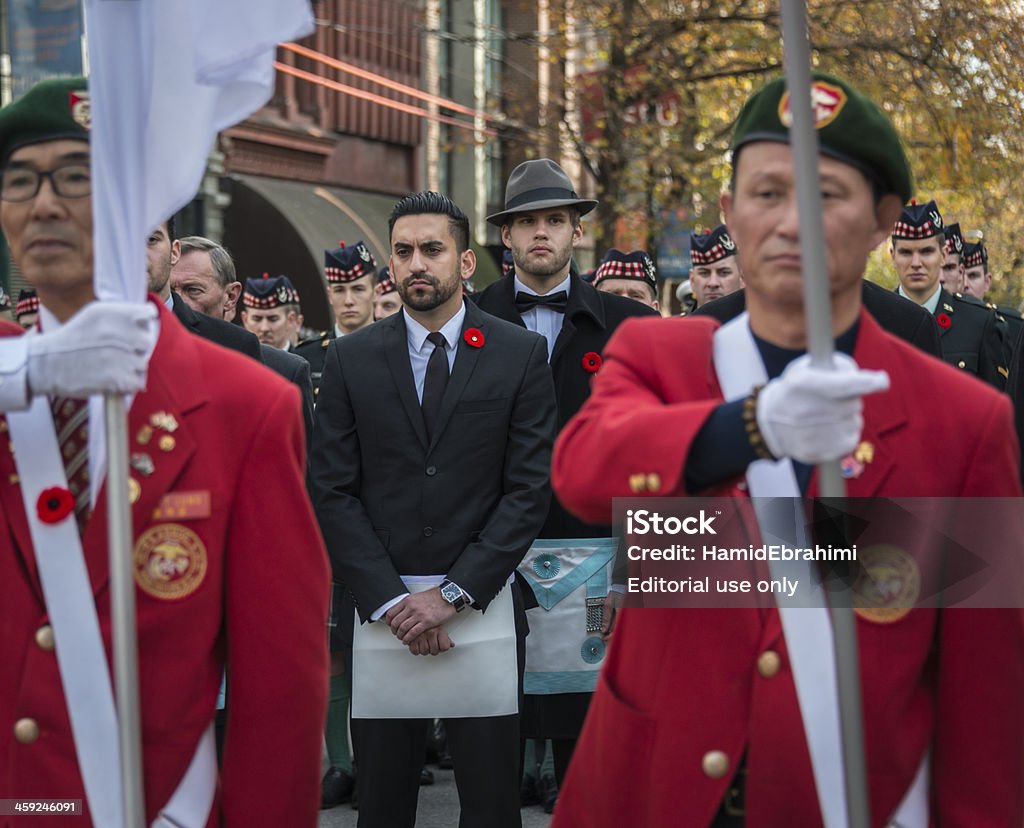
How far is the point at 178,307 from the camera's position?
550 cm

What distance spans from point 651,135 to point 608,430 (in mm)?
14869

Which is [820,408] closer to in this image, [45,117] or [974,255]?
[45,117]

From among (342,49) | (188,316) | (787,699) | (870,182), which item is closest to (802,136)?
(870,182)

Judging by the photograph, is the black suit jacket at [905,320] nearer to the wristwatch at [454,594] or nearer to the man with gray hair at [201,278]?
the wristwatch at [454,594]

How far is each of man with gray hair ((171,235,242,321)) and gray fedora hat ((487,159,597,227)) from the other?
1.23 meters

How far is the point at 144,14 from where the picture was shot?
279 cm

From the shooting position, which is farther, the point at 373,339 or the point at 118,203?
the point at 373,339

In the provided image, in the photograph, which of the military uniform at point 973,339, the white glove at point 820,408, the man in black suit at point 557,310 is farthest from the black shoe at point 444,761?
the white glove at point 820,408

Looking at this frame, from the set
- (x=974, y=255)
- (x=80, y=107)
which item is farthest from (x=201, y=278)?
(x=974, y=255)

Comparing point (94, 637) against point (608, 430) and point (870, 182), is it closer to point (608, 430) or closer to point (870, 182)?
point (608, 430)

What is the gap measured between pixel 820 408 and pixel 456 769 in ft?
10.3

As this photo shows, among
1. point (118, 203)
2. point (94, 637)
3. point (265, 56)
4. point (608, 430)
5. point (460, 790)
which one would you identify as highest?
point (265, 56)

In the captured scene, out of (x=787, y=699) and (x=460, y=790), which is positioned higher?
(x=787, y=699)

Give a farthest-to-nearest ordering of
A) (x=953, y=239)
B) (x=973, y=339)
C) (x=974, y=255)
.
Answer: (x=974, y=255), (x=953, y=239), (x=973, y=339)
